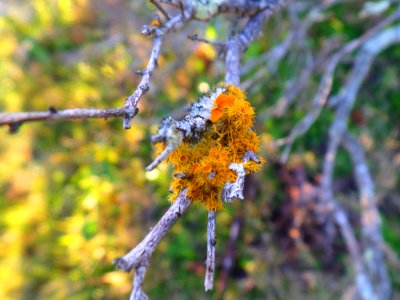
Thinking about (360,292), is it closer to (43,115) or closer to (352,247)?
(352,247)

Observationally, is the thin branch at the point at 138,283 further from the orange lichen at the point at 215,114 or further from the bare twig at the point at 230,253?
the bare twig at the point at 230,253

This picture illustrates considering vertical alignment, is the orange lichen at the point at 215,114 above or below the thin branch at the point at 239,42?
below

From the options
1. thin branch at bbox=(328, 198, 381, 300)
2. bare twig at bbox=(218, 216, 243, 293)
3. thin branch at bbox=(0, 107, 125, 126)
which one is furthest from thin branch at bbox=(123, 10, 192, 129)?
bare twig at bbox=(218, 216, 243, 293)

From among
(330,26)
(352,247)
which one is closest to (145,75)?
(352,247)

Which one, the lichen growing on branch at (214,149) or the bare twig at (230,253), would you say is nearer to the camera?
the lichen growing on branch at (214,149)

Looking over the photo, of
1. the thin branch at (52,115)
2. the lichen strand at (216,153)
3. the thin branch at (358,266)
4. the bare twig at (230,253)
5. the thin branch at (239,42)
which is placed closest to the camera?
the thin branch at (52,115)

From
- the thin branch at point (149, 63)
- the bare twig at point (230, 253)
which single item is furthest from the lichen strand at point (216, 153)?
the bare twig at point (230, 253)

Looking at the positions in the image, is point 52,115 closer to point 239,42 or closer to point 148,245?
point 148,245

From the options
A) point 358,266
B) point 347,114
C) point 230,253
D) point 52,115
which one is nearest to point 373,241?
point 358,266
